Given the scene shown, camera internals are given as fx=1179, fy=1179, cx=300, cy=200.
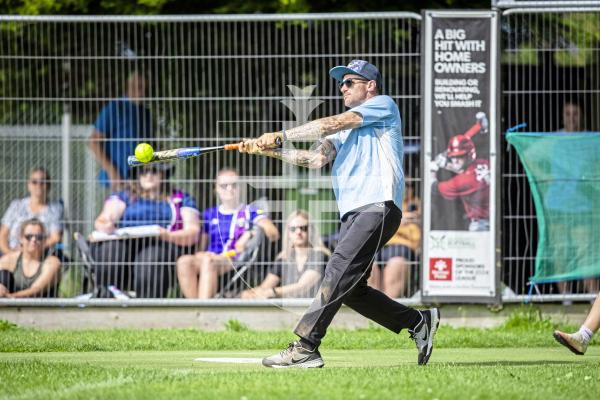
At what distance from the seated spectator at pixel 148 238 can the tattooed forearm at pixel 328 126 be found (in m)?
4.21

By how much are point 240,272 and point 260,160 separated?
117 centimetres

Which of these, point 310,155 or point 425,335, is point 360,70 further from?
point 425,335

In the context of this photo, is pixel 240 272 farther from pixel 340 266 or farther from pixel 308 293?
pixel 340 266

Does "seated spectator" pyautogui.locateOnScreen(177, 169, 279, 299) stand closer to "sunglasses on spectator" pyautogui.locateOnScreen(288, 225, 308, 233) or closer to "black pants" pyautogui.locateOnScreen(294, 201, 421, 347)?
"sunglasses on spectator" pyautogui.locateOnScreen(288, 225, 308, 233)

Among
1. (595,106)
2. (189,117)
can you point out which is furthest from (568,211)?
(189,117)

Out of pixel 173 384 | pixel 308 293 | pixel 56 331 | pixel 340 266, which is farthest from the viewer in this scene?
pixel 56 331

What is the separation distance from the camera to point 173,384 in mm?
6879

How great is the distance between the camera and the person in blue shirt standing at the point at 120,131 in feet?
41.0

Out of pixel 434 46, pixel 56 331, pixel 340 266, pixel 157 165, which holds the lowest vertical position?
pixel 56 331

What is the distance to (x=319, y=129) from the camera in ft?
27.0

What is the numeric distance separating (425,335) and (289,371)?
51.7 inches

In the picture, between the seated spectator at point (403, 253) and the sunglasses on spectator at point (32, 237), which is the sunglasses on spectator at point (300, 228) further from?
the sunglasses on spectator at point (32, 237)

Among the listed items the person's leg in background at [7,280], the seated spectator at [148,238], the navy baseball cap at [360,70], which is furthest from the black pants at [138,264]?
the navy baseball cap at [360,70]

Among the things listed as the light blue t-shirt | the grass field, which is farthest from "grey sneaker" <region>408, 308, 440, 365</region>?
the light blue t-shirt
